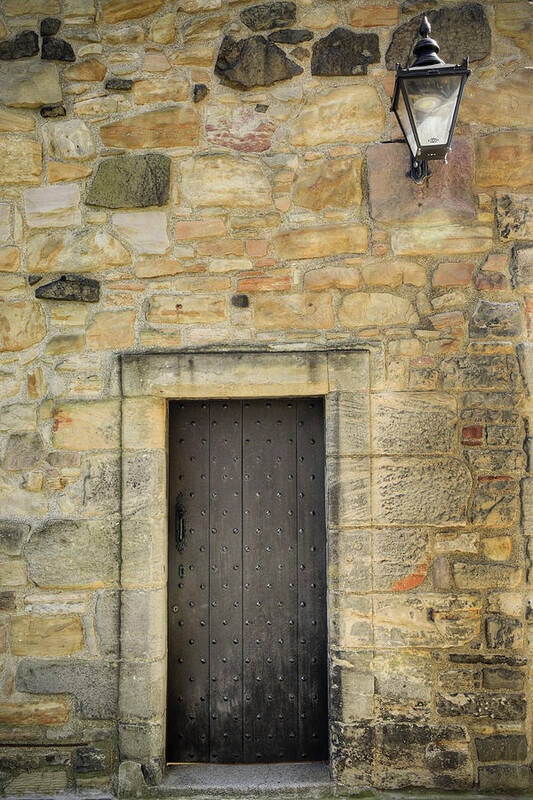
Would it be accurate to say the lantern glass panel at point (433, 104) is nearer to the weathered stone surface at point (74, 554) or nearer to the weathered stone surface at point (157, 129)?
the weathered stone surface at point (157, 129)

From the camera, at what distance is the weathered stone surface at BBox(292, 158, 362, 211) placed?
316 cm

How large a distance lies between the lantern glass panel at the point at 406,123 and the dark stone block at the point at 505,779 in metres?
2.70

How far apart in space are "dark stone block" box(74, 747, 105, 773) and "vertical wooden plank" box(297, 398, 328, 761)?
925mm

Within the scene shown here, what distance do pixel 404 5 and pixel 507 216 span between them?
1.11 metres

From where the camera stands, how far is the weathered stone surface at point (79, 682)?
10.1 ft

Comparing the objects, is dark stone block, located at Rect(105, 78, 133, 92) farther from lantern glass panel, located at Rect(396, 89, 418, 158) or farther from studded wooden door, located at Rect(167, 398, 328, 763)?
studded wooden door, located at Rect(167, 398, 328, 763)

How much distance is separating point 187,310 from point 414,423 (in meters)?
1.18

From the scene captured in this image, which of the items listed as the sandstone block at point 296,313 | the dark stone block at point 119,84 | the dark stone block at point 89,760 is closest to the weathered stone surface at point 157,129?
the dark stone block at point 119,84

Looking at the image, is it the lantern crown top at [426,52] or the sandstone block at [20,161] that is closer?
the lantern crown top at [426,52]

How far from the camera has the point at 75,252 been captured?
3221mm

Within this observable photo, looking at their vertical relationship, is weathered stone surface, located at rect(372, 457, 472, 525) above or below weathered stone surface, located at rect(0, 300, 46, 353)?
below

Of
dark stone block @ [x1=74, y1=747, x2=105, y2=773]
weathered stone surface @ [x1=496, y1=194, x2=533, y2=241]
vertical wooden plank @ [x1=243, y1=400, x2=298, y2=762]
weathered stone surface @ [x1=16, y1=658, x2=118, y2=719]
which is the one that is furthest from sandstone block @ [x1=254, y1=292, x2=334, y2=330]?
dark stone block @ [x1=74, y1=747, x2=105, y2=773]

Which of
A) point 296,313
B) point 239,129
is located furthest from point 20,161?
point 296,313

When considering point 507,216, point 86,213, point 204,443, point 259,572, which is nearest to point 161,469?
point 204,443
